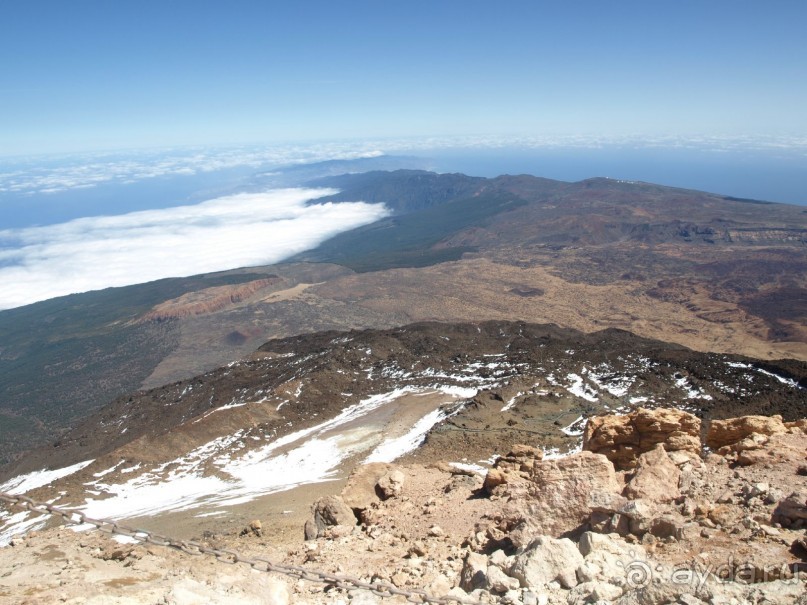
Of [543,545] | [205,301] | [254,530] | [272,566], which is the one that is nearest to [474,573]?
[543,545]

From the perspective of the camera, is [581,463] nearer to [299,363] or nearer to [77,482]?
[77,482]

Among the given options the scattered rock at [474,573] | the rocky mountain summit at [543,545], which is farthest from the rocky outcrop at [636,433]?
the scattered rock at [474,573]

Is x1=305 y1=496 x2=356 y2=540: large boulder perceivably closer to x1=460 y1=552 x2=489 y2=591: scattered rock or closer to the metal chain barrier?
the metal chain barrier

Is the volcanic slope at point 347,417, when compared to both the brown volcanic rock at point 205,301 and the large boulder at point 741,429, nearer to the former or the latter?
the large boulder at point 741,429

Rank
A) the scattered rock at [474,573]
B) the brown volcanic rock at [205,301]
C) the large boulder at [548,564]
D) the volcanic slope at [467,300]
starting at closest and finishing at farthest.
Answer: the large boulder at [548,564] < the scattered rock at [474,573] < the volcanic slope at [467,300] < the brown volcanic rock at [205,301]

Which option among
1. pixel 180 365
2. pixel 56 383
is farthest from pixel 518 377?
pixel 56 383

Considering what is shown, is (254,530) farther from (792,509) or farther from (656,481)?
(792,509)
